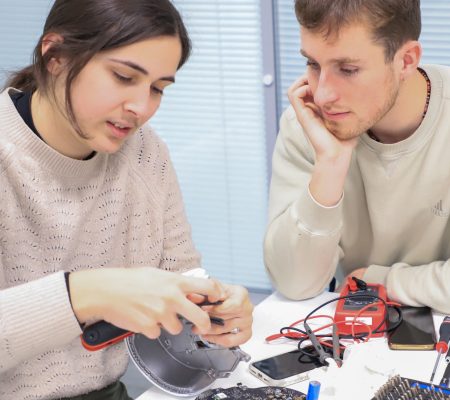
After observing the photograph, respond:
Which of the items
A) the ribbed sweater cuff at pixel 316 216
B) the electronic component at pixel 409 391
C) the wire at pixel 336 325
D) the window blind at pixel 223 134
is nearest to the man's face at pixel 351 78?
the ribbed sweater cuff at pixel 316 216

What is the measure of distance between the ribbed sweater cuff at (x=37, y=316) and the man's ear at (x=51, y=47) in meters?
0.41

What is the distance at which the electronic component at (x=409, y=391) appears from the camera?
115cm

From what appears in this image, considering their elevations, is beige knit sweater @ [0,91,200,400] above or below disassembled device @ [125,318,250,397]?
above

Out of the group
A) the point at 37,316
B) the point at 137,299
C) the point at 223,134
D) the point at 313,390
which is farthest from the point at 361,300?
the point at 223,134

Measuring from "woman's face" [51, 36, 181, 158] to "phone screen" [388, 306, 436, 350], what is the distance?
2.06 ft

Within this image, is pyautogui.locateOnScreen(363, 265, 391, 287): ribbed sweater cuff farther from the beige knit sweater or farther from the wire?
the beige knit sweater

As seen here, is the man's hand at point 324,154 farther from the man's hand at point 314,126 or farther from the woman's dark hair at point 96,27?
the woman's dark hair at point 96,27

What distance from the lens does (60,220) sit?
145 centimetres

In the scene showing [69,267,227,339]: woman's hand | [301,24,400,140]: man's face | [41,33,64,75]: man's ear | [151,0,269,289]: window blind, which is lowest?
[151,0,269,289]: window blind

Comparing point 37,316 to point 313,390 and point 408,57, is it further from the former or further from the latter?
point 408,57

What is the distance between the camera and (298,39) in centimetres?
286

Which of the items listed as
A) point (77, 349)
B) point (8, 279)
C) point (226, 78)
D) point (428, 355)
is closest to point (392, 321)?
point (428, 355)

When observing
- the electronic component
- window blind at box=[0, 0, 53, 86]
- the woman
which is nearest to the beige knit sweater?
the woman

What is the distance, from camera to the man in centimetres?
152
